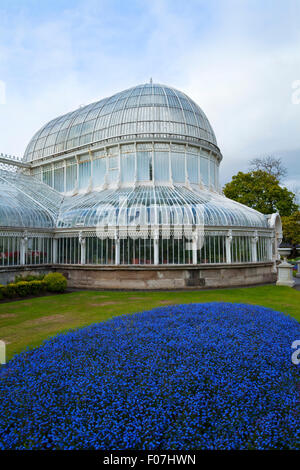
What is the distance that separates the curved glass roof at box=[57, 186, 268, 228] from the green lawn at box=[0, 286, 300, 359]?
5.08 meters

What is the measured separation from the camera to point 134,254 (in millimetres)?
21250

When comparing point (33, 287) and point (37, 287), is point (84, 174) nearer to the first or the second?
point (37, 287)

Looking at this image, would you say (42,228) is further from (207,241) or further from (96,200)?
(207,241)

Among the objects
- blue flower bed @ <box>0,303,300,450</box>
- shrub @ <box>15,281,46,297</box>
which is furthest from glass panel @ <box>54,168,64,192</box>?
blue flower bed @ <box>0,303,300,450</box>

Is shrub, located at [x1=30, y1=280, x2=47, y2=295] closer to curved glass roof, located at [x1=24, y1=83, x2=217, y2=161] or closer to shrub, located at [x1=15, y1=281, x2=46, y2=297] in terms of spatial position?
shrub, located at [x1=15, y1=281, x2=46, y2=297]

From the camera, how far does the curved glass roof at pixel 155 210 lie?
21.4 m

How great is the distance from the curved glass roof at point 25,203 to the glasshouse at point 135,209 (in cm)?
10

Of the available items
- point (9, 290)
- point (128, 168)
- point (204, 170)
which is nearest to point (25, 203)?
point (9, 290)

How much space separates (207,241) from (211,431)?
17.4 m

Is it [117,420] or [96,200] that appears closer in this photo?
[117,420]

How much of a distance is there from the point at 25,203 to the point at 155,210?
1046cm

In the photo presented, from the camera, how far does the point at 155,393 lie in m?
5.17
